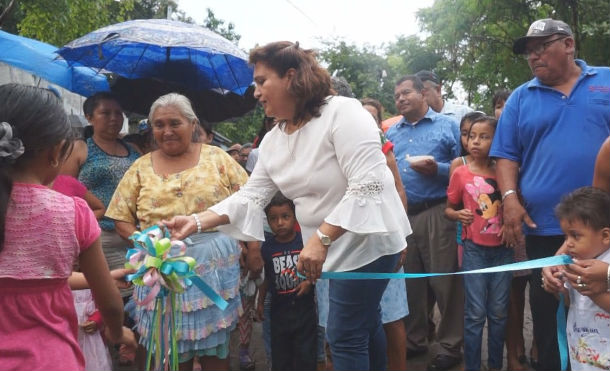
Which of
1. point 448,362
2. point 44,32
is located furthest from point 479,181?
point 44,32

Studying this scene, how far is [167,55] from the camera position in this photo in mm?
5383

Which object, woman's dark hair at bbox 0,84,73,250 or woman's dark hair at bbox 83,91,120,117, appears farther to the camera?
woman's dark hair at bbox 83,91,120,117

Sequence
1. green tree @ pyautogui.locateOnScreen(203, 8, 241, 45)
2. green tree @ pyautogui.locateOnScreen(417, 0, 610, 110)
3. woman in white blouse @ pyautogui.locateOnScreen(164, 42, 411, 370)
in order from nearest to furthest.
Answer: woman in white blouse @ pyautogui.locateOnScreen(164, 42, 411, 370) → green tree @ pyautogui.locateOnScreen(417, 0, 610, 110) → green tree @ pyautogui.locateOnScreen(203, 8, 241, 45)

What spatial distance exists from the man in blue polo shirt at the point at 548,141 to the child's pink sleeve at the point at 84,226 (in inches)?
92.9

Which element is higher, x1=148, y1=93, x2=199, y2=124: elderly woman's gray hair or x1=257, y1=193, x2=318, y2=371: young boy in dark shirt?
x1=148, y1=93, x2=199, y2=124: elderly woman's gray hair

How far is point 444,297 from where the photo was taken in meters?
4.61

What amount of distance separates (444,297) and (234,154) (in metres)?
4.30

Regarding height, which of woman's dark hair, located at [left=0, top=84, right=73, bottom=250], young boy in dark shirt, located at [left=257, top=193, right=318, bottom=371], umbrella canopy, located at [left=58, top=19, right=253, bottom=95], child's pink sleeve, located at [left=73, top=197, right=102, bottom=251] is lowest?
young boy in dark shirt, located at [left=257, top=193, right=318, bottom=371]

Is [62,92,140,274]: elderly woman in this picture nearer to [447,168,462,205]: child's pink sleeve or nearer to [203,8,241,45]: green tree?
[447,168,462,205]: child's pink sleeve

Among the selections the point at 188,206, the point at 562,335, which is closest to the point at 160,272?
the point at 188,206

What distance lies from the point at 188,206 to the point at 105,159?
1217 millimetres

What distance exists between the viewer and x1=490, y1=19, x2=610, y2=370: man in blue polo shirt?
10.5 feet

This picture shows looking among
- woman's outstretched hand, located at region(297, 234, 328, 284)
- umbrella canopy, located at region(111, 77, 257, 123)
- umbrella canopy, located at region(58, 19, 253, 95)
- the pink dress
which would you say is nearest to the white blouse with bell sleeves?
woman's outstretched hand, located at region(297, 234, 328, 284)

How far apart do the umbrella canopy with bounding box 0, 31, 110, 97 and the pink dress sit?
13.5 ft
